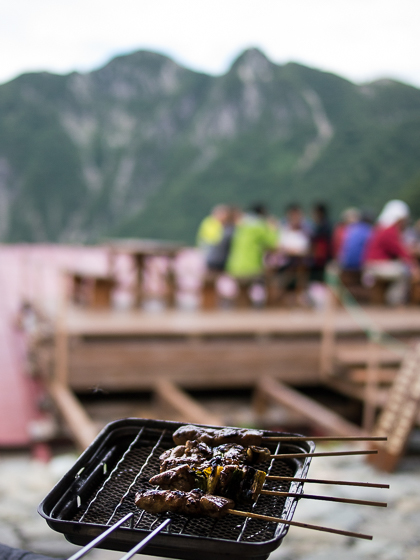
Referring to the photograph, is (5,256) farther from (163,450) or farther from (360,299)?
(163,450)

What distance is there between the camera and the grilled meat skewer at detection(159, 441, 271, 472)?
1.06 metres

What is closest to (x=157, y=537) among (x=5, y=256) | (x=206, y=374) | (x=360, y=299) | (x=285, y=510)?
(x=285, y=510)

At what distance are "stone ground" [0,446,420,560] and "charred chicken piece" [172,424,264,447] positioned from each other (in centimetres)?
116

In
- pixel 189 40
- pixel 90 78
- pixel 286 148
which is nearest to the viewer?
pixel 90 78

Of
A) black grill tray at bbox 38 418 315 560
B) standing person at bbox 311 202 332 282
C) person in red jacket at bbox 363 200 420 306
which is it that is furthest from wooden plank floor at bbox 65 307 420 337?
black grill tray at bbox 38 418 315 560

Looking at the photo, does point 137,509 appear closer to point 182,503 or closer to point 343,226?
point 182,503

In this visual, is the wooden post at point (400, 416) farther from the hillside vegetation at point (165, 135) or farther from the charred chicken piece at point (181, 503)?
the charred chicken piece at point (181, 503)

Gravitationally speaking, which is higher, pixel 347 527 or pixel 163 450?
pixel 163 450

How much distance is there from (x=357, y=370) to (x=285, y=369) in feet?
1.89

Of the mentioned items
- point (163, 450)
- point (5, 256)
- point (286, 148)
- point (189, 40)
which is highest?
point (189, 40)

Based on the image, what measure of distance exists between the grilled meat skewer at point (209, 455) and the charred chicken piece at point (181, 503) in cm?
9

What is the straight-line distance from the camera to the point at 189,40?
3.42 metres

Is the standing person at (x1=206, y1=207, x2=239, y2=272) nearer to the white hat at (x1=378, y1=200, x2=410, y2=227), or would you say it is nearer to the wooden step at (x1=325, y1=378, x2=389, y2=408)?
the white hat at (x1=378, y1=200, x2=410, y2=227)

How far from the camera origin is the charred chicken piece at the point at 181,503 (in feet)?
3.12
